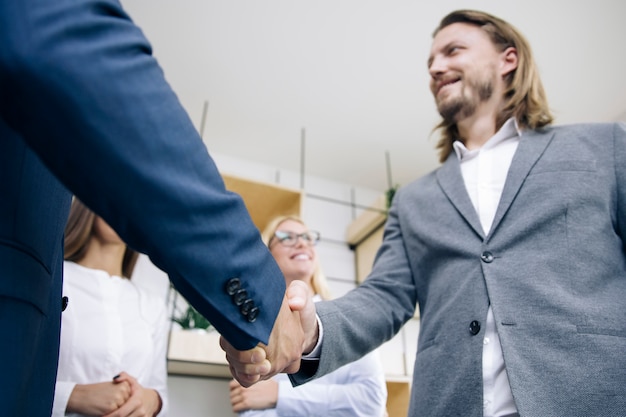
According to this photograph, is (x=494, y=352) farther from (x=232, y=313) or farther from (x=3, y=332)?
(x=3, y=332)

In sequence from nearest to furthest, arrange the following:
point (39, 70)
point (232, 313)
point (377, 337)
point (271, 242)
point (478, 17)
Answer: point (39, 70), point (232, 313), point (377, 337), point (478, 17), point (271, 242)

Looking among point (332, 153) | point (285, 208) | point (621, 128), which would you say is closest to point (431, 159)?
point (332, 153)

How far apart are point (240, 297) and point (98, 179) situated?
183 millimetres

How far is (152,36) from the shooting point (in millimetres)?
2365

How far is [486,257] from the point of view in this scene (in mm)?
938

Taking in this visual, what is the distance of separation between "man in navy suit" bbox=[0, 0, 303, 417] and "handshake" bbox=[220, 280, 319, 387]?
81 millimetres

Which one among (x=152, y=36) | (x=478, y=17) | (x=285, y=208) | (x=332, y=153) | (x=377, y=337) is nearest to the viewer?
(x=377, y=337)

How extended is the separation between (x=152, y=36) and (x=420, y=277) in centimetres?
190

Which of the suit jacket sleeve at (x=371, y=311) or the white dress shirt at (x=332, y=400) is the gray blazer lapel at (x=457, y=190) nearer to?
the suit jacket sleeve at (x=371, y=311)

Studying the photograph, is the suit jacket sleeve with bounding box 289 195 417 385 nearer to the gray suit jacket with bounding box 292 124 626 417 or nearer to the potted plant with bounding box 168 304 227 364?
the gray suit jacket with bounding box 292 124 626 417

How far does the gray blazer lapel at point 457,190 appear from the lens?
3.30 feet

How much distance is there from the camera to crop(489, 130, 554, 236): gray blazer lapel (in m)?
0.97

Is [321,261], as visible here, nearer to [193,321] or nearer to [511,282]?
[193,321]

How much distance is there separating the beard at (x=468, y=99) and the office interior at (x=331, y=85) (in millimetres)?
1096
